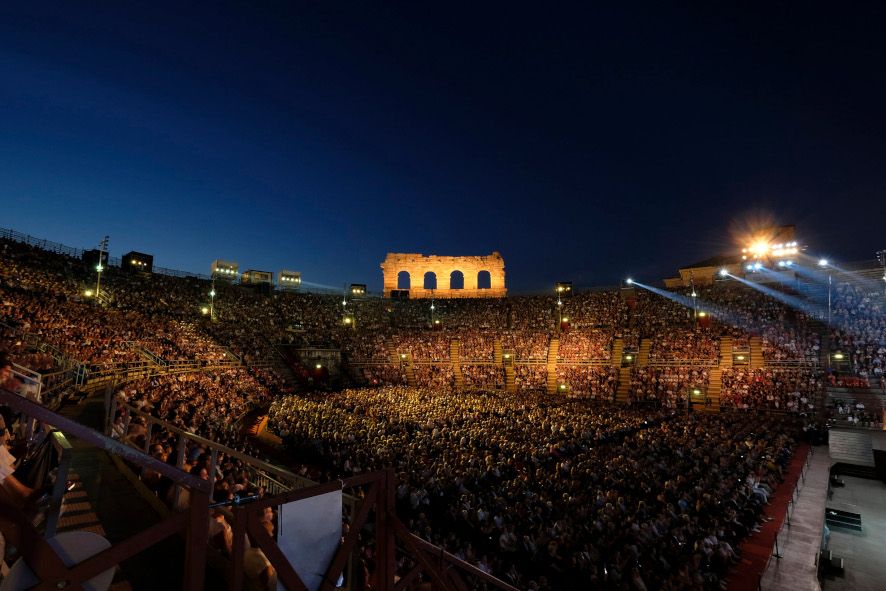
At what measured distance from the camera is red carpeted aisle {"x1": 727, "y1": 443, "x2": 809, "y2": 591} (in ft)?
29.4

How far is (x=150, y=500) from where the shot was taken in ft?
15.9

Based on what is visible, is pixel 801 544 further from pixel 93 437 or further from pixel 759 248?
pixel 759 248

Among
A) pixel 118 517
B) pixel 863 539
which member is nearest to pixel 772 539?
pixel 863 539

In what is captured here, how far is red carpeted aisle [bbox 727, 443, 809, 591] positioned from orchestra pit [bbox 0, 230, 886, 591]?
9 cm

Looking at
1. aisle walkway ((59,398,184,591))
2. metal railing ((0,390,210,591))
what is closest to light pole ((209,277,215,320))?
aisle walkway ((59,398,184,591))

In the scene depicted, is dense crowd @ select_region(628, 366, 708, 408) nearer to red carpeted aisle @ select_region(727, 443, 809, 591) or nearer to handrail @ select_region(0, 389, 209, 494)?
red carpeted aisle @ select_region(727, 443, 809, 591)

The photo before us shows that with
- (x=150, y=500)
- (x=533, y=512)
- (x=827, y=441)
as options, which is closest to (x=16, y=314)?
(x=150, y=500)

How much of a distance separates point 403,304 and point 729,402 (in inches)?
1274

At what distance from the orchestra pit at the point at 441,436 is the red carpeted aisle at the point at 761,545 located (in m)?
0.09

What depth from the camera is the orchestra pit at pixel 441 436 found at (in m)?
3.27

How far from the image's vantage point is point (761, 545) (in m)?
10.3

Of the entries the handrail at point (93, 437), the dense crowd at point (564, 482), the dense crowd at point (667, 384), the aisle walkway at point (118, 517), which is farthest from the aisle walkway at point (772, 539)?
the dense crowd at point (667, 384)

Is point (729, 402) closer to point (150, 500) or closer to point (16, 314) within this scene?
point (150, 500)

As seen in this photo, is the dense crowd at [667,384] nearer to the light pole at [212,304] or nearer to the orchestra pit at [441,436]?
the orchestra pit at [441,436]
